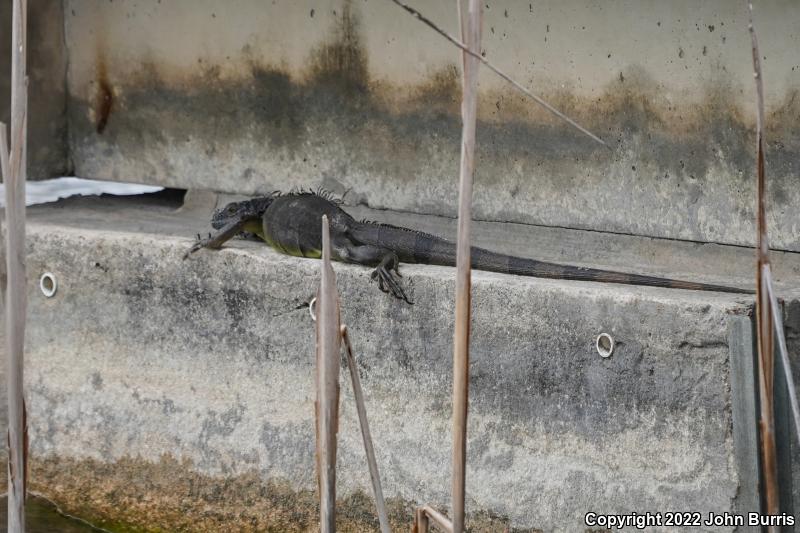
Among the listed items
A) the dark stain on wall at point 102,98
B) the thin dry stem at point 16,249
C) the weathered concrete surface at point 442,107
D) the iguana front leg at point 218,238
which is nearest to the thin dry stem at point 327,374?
the thin dry stem at point 16,249

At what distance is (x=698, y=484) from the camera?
4.10 metres

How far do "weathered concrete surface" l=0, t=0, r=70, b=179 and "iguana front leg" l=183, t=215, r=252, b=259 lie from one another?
1.59 m

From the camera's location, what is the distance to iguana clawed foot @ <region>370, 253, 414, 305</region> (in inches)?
185

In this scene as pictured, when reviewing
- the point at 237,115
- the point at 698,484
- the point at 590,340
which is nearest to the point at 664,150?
the point at 590,340

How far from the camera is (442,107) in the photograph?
573 cm

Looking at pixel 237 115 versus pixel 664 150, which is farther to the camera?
pixel 237 115

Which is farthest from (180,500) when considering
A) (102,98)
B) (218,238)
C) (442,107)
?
(102,98)

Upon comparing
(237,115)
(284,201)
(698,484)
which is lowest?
(698,484)

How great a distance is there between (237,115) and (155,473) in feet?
6.26

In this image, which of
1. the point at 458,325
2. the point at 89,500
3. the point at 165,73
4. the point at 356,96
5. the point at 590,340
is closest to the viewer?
the point at 458,325

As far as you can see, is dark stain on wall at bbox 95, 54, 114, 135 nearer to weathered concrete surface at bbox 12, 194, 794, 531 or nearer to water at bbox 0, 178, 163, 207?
water at bbox 0, 178, 163, 207

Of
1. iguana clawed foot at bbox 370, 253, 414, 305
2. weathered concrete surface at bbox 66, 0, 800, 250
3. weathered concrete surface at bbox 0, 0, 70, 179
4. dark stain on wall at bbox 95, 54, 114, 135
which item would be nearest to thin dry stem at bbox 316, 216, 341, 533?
iguana clawed foot at bbox 370, 253, 414, 305

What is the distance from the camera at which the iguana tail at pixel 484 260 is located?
4.44m

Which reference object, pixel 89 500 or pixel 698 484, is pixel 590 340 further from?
pixel 89 500
